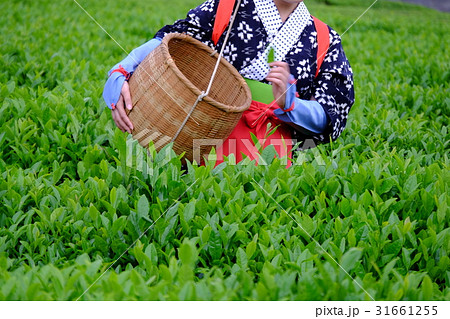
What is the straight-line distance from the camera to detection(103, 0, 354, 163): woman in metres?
2.81

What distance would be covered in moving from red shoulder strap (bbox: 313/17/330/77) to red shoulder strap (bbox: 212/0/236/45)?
0.46 m

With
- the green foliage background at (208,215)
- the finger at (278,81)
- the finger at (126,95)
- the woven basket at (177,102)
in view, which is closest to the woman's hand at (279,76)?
the finger at (278,81)

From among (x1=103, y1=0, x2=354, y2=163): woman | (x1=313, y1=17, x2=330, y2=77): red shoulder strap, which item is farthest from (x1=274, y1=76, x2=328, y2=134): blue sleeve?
(x1=313, y1=17, x2=330, y2=77): red shoulder strap

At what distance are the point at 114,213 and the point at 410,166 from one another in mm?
1457

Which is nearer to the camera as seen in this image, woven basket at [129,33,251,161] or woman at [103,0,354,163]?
woven basket at [129,33,251,161]

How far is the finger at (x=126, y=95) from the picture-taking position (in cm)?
262

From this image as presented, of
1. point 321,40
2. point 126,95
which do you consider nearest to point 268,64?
point 321,40

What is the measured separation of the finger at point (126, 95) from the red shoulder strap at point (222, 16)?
0.52 meters

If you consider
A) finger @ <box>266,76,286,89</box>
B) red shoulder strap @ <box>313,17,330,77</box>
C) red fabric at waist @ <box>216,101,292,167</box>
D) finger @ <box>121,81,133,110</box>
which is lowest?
red fabric at waist @ <box>216,101,292,167</box>

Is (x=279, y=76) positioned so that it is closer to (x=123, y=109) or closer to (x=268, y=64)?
(x=268, y=64)

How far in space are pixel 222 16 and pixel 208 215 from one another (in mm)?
1055

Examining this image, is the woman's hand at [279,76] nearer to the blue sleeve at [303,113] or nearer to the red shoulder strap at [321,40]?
the blue sleeve at [303,113]

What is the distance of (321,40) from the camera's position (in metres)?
2.88

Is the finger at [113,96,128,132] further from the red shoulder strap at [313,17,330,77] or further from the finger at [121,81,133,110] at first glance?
the red shoulder strap at [313,17,330,77]
